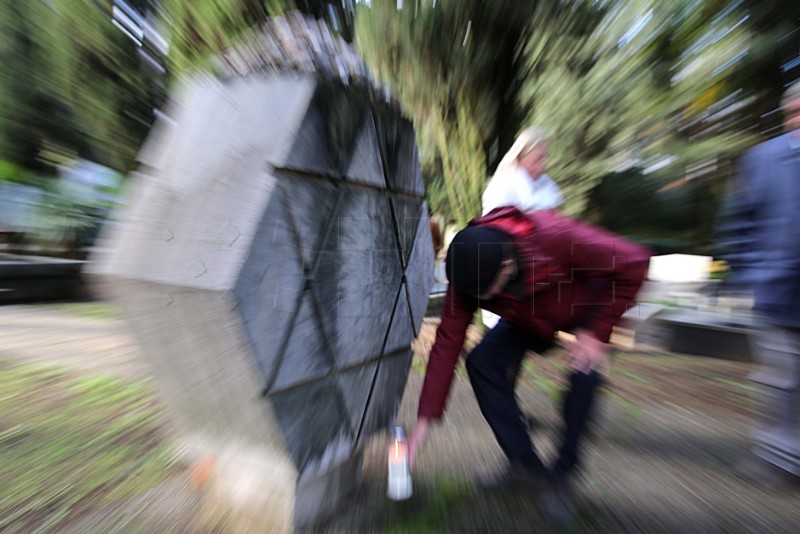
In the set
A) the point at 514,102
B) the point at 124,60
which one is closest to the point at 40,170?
the point at 124,60

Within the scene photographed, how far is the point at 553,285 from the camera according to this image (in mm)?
1987

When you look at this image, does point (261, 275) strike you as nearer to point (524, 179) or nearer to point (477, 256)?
point (477, 256)

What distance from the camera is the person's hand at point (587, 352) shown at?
193 cm

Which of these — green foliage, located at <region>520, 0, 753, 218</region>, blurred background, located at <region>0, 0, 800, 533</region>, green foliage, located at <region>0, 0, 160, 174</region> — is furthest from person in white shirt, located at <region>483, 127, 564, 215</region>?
green foliage, located at <region>0, 0, 160, 174</region>

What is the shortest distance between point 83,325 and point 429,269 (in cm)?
534

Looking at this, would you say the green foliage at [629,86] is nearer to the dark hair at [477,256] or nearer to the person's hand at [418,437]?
the dark hair at [477,256]

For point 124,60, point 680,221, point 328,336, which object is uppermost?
point 124,60

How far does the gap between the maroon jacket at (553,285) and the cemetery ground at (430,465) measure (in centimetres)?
56

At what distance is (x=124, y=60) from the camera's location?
15.7ft

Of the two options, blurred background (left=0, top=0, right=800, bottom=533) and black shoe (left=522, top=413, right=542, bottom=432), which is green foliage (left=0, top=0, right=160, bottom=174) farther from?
black shoe (left=522, top=413, right=542, bottom=432)

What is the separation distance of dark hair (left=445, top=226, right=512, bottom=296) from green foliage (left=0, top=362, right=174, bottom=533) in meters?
1.78

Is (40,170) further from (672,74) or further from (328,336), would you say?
(672,74)

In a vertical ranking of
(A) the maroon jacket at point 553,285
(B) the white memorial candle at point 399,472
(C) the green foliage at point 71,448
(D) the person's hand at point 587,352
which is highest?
(A) the maroon jacket at point 553,285

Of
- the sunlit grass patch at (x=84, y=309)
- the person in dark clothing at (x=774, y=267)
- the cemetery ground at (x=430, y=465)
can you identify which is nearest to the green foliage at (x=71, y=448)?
the cemetery ground at (x=430, y=465)
